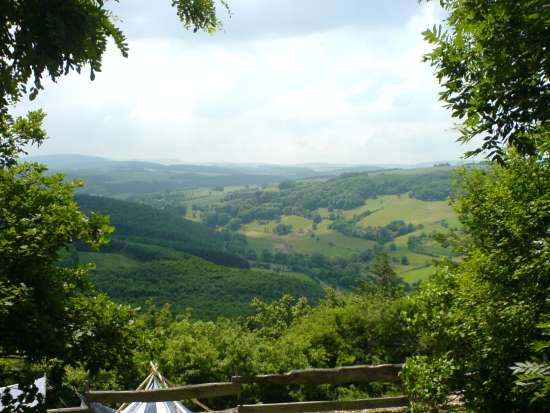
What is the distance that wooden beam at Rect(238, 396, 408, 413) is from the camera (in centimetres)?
764

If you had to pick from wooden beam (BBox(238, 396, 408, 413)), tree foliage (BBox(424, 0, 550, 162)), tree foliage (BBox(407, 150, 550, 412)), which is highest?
tree foliage (BBox(424, 0, 550, 162))

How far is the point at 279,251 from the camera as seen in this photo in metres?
148

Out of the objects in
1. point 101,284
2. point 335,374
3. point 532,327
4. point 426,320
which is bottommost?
point 101,284

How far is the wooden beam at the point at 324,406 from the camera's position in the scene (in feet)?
25.1

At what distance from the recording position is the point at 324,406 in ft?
26.0

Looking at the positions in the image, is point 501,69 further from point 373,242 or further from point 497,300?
point 373,242

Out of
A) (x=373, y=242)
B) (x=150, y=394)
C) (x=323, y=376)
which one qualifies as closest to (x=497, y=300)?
(x=323, y=376)

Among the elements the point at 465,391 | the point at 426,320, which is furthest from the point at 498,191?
the point at 465,391

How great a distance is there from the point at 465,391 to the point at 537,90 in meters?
4.70

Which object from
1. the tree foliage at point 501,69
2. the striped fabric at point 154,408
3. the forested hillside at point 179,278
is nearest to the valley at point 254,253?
the forested hillside at point 179,278

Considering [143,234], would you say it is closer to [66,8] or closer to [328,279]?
[328,279]

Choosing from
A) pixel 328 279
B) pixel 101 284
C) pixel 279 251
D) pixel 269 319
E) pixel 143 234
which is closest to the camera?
pixel 269 319

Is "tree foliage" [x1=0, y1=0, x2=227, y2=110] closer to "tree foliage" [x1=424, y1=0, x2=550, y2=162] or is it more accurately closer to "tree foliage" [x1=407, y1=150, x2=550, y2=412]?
"tree foliage" [x1=424, y1=0, x2=550, y2=162]

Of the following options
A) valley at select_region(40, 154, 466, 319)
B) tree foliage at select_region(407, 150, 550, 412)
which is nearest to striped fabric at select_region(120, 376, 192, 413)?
tree foliage at select_region(407, 150, 550, 412)
